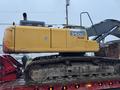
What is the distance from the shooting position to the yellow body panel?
13.4 metres

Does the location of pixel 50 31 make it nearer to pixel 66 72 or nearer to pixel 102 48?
pixel 66 72

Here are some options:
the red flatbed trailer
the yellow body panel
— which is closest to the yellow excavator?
the yellow body panel

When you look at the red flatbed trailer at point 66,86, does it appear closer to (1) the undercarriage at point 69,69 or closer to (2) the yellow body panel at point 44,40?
(1) the undercarriage at point 69,69

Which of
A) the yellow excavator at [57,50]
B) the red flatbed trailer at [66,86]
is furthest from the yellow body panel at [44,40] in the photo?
the red flatbed trailer at [66,86]

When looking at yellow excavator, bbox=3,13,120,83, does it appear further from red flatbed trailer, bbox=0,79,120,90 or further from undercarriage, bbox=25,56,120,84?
red flatbed trailer, bbox=0,79,120,90

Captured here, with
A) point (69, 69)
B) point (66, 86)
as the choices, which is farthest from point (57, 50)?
point (66, 86)

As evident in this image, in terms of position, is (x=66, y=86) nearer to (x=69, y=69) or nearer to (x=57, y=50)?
(x=69, y=69)

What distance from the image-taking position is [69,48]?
1394 cm

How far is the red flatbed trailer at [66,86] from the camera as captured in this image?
13.1m

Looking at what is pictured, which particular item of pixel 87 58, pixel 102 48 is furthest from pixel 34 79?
pixel 102 48

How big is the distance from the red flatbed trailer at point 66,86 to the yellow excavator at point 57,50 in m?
0.16

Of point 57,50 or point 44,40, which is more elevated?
point 44,40

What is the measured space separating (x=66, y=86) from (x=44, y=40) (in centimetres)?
165

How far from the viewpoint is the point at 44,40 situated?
13594 millimetres
